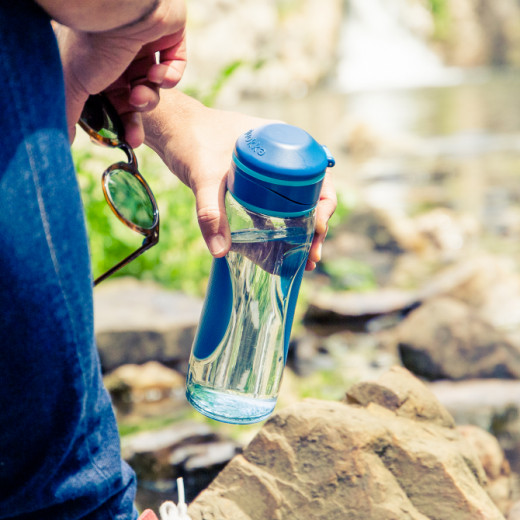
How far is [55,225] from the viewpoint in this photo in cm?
87

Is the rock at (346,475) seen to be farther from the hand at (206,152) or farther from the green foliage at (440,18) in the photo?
the green foliage at (440,18)

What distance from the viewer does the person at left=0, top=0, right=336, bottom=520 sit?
0.83 m

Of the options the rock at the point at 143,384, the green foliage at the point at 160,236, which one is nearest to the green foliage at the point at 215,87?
the green foliage at the point at 160,236

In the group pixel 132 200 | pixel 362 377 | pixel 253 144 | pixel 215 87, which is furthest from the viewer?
pixel 215 87

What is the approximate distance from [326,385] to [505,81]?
23837 mm

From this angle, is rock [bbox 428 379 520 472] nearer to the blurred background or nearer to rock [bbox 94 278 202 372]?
the blurred background

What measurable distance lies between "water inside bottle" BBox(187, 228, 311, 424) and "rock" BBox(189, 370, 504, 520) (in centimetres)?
24

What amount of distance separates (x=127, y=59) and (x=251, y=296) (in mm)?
522

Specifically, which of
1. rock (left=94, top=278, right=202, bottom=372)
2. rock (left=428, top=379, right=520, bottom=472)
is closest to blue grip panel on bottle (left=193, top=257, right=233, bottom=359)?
rock (left=428, top=379, right=520, bottom=472)

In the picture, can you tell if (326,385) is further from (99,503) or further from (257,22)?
(257,22)

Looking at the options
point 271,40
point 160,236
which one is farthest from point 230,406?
point 271,40

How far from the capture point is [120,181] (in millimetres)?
1343

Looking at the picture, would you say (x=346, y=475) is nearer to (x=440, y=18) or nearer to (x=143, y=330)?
(x=143, y=330)

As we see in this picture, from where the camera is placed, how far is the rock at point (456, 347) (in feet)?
11.5
